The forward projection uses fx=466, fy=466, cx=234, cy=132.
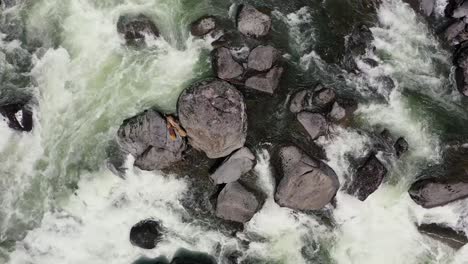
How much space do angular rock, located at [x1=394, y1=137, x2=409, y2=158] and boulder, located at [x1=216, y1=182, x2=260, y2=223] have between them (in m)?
4.05

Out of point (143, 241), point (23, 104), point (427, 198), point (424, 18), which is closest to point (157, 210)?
point (143, 241)

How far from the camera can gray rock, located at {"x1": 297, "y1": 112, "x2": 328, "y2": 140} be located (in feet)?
40.4

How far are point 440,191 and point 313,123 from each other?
12.6 feet

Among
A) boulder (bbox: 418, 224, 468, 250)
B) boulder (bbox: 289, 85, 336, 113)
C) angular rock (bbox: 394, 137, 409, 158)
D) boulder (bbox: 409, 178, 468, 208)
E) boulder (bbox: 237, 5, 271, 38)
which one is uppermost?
boulder (bbox: 237, 5, 271, 38)

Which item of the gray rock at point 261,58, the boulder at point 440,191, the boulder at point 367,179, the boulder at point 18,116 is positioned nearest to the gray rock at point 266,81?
the gray rock at point 261,58

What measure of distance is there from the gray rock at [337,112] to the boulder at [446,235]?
3.77m

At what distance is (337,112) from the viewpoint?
1238 cm

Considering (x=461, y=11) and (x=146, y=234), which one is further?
(x=461, y=11)

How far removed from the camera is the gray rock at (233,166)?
1222 centimetres

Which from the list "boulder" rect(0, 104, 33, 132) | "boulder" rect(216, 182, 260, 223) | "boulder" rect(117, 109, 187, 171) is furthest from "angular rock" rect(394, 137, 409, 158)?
"boulder" rect(0, 104, 33, 132)

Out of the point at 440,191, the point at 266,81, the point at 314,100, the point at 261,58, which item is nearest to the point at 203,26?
the point at 261,58

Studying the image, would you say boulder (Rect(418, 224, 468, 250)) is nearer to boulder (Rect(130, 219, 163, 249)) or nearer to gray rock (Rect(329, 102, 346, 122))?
gray rock (Rect(329, 102, 346, 122))

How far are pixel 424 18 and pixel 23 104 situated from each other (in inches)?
443

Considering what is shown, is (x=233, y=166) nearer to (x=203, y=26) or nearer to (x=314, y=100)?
(x=314, y=100)
